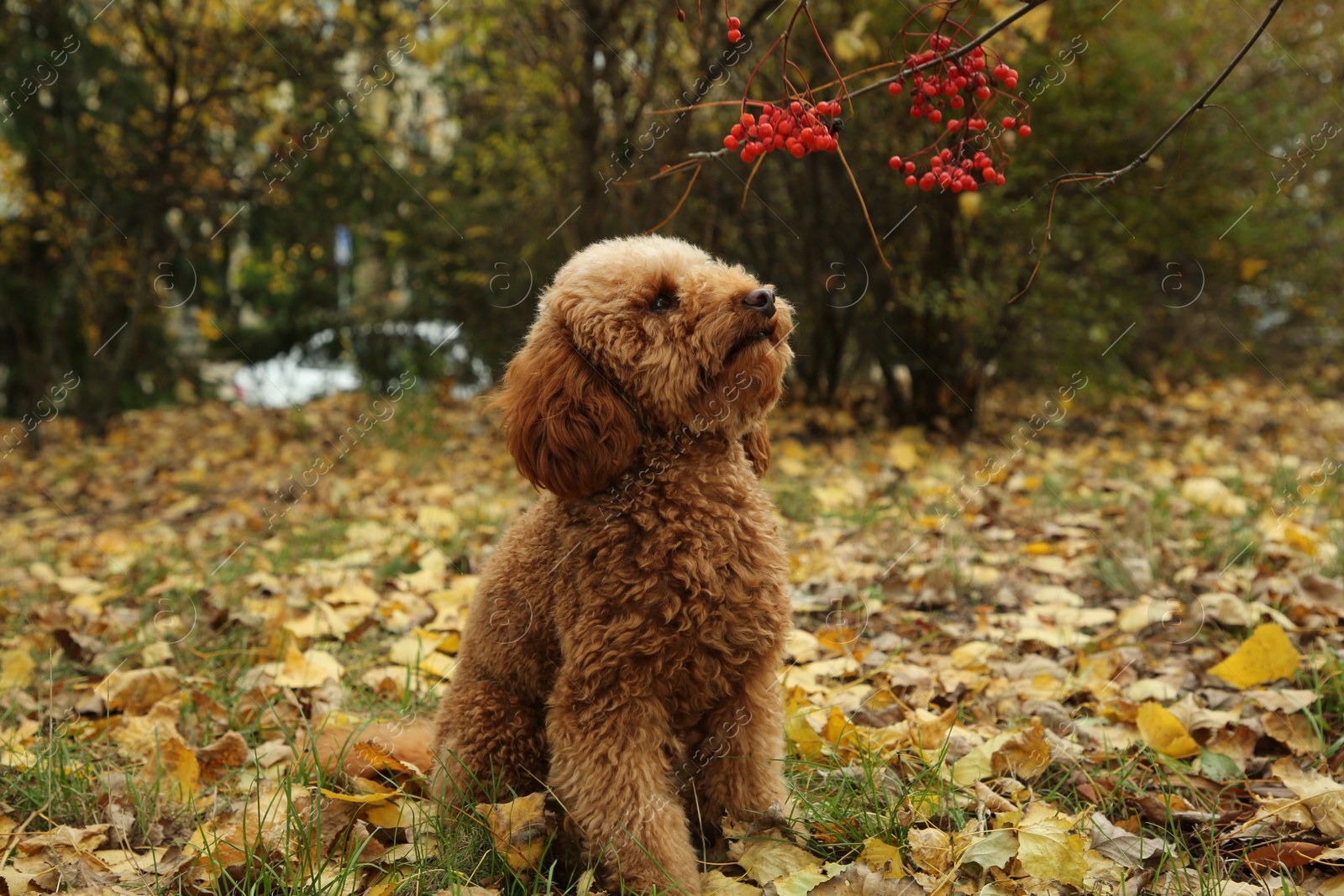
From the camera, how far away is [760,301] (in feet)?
6.93

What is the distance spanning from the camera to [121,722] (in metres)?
2.87

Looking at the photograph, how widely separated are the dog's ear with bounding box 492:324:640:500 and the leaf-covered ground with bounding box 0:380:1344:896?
0.75 m

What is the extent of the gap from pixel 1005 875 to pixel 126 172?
9089 mm

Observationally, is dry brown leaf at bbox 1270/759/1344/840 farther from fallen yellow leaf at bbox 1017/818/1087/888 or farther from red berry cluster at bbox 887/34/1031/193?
red berry cluster at bbox 887/34/1031/193

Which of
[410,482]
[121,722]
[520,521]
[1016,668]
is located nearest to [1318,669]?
[1016,668]

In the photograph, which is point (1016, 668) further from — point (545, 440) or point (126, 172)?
point (126, 172)

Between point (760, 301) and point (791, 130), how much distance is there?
1.20 ft

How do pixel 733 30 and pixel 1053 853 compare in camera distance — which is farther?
pixel 733 30

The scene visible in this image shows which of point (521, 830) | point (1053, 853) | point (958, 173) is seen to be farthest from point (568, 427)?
point (1053, 853)

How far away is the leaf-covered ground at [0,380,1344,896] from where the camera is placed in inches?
80.4

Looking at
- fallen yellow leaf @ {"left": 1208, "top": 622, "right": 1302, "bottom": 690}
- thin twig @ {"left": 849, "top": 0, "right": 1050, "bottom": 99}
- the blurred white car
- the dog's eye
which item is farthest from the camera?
the blurred white car

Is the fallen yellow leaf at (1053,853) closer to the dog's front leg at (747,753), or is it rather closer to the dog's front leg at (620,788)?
the dog's front leg at (747,753)

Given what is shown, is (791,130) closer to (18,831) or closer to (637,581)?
(637,581)

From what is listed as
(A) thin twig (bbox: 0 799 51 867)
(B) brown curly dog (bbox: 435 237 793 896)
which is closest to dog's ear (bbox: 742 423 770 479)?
(B) brown curly dog (bbox: 435 237 793 896)
